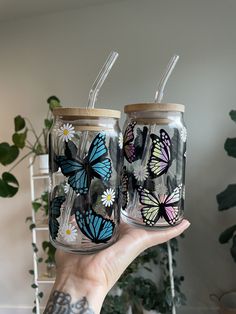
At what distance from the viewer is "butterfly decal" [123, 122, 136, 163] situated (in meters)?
0.67

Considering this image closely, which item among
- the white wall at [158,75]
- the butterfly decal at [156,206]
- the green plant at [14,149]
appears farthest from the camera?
the white wall at [158,75]

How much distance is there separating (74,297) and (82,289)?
2cm

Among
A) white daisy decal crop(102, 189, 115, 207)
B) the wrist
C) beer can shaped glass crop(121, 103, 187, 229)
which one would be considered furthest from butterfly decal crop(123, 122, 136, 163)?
the wrist

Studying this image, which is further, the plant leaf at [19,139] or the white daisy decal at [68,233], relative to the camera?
the plant leaf at [19,139]

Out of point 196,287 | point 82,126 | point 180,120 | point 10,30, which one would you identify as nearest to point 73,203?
point 82,126

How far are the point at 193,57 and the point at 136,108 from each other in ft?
4.64

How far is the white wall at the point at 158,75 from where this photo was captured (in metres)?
1.87

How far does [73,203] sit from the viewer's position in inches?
22.9

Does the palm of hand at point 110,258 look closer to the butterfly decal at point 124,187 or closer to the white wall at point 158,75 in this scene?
the butterfly decal at point 124,187

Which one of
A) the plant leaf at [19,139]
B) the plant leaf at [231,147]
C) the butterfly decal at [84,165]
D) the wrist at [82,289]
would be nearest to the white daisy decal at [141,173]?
the butterfly decal at [84,165]

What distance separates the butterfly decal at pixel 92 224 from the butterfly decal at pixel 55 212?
0.14 feet

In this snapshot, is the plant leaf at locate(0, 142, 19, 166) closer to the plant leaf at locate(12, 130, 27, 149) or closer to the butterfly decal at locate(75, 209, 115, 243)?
the plant leaf at locate(12, 130, 27, 149)

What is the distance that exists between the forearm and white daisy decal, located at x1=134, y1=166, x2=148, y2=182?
0.24m

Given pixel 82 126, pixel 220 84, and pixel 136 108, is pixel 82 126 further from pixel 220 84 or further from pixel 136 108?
pixel 220 84
